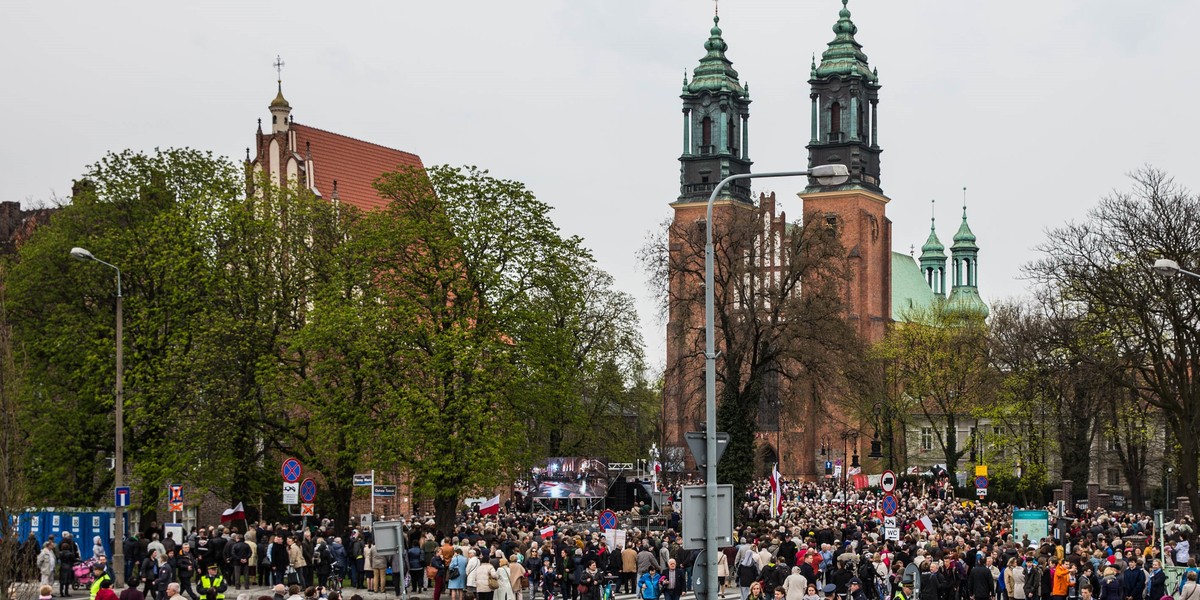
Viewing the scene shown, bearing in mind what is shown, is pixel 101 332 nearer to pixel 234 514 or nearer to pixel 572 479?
pixel 234 514

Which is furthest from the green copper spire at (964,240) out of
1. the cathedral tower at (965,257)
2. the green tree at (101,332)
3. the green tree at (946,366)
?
the green tree at (101,332)

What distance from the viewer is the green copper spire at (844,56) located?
101 meters

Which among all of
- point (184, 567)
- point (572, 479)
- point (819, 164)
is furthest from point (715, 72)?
point (184, 567)

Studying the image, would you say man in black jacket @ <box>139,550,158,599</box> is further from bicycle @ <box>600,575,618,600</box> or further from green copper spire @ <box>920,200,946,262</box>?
green copper spire @ <box>920,200,946,262</box>

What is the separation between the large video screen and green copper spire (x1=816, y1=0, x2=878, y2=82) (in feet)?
180

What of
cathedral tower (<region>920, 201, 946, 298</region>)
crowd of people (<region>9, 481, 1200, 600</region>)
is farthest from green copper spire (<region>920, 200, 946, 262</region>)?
crowd of people (<region>9, 481, 1200, 600</region>)

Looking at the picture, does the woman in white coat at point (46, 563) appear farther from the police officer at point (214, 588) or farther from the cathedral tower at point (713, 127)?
the cathedral tower at point (713, 127)

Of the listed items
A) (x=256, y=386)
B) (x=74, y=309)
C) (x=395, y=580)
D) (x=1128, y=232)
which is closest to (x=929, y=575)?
(x=395, y=580)

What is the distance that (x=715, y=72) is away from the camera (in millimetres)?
103500

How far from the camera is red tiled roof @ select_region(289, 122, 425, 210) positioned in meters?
66.4

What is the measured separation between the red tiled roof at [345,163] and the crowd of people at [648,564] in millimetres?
31455

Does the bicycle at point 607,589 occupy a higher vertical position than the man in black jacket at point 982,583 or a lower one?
lower

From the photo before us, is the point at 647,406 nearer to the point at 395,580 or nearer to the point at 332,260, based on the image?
the point at 332,260

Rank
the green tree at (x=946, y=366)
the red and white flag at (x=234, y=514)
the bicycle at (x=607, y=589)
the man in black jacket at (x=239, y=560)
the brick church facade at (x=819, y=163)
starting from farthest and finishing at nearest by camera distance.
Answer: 1. the brick church facade at (x=819, y=163)
2. the green tree at (x=946, y=366)
3. the red and white flag at (x=234, y=514)
4. the man in black jacket at (x=239, y=560)
5. the bicycle at (x=607, y=589)
